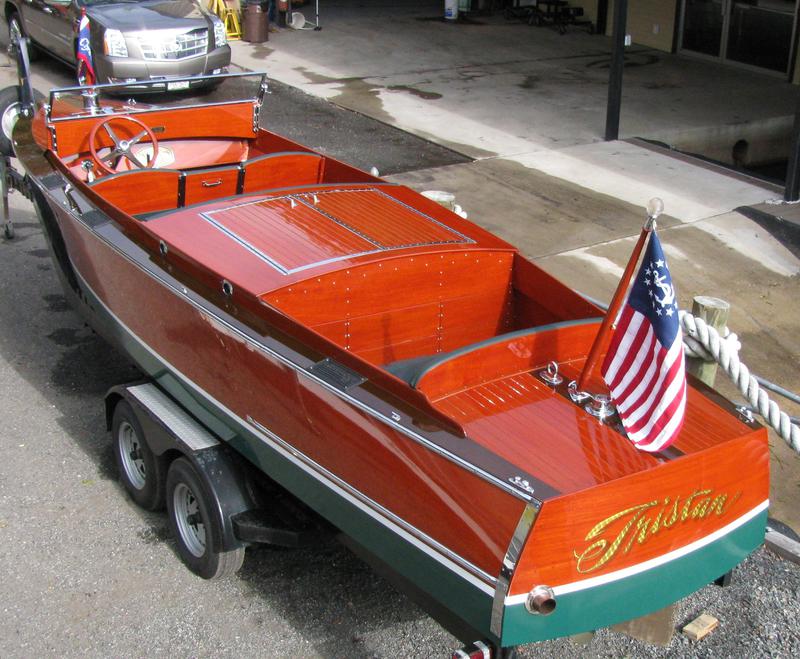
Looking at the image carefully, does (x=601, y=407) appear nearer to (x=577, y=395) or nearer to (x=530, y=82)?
(x=577, y=395)

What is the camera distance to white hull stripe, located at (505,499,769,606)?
3.38 metres

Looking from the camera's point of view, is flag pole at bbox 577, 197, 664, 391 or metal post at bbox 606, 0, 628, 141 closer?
flag pole at bbox 577, 197, 664, 391

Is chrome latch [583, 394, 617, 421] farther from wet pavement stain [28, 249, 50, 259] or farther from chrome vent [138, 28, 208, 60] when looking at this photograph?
chrome vent [138, 28, 208, 60]

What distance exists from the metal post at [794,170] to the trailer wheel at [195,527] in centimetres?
739

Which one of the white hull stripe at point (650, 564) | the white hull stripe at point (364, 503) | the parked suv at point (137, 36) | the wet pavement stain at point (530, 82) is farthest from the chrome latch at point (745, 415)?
the wet pavement stain at point (530, 82)

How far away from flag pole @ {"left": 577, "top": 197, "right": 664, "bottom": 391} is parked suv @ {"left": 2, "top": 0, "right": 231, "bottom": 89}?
945 cm

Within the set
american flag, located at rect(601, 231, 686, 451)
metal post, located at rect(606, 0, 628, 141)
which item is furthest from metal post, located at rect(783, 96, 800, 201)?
american flag, located at rect(601, 231, 686, 451)

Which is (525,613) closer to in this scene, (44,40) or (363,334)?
(363,334)

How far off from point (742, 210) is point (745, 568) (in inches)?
222

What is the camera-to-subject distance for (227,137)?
7.12 metres

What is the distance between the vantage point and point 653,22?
1709 centimetres

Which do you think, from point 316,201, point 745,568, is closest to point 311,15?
point 316,201

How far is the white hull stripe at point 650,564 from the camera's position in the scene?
3.38 metres

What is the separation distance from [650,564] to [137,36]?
1040 centimetres
